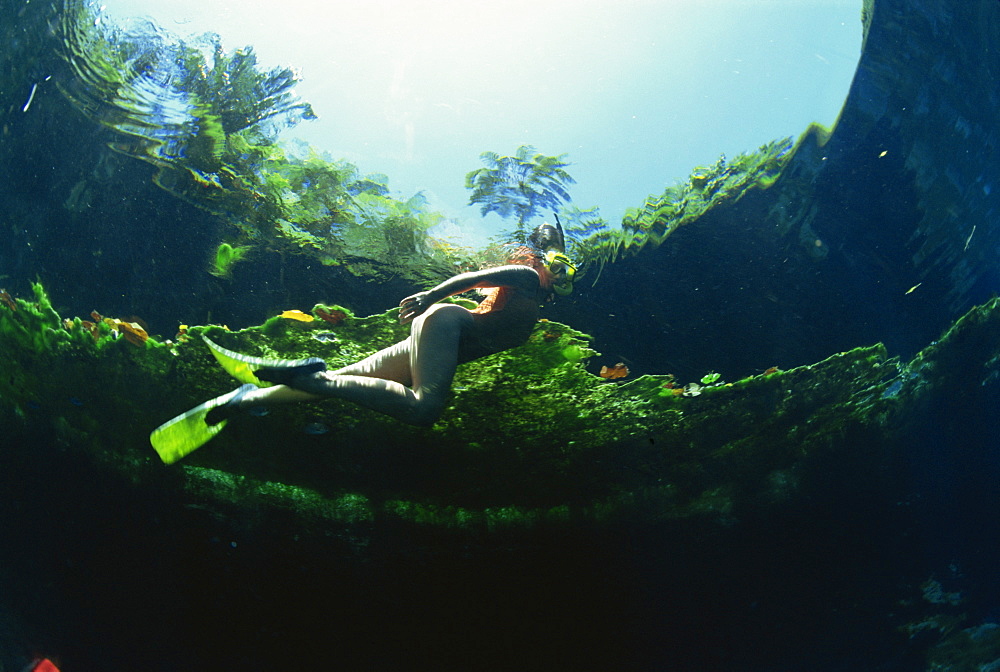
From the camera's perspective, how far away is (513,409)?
4.15 metres

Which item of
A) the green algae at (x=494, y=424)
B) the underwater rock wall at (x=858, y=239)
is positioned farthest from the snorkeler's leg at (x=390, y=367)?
the underwater rock wall at (x=858, y=239)

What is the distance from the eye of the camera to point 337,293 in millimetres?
3129

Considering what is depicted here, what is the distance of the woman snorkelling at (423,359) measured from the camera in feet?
6.97

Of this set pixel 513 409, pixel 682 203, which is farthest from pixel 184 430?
pixel 682 203

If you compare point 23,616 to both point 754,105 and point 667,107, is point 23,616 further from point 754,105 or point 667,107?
point 754,105

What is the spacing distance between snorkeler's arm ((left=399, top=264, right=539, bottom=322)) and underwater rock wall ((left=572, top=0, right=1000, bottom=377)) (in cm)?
80

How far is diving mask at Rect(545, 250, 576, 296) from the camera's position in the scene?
2.87 m

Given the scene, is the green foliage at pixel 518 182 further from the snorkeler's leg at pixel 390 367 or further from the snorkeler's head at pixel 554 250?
the snorkeler's leg at pixel 390 367

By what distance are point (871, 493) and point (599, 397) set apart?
378 cm

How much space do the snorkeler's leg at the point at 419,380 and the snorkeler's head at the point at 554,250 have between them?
705 millimetres

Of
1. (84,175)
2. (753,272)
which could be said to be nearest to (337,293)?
(84,175)

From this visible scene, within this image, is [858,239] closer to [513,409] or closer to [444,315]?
[513,409]

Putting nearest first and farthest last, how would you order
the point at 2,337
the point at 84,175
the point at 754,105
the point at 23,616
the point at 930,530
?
1. the point at 754,105
2. the point at 84,175
3. the point at 2,337
4. the point at 23,616
5. the point at 930,530

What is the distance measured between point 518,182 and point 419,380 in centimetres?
135
